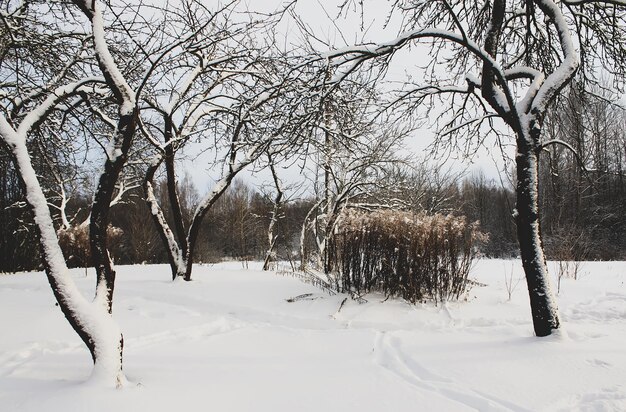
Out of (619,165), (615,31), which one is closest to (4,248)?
(615,31)

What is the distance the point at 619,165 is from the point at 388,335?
2780cm

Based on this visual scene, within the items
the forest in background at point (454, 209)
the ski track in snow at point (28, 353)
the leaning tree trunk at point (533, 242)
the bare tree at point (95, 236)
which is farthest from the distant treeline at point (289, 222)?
the bare tree at point (95, 236)

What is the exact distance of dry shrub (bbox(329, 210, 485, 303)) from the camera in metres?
5.43

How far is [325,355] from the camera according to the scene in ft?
11.6

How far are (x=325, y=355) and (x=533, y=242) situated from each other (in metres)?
2.32

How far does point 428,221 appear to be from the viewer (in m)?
5.62

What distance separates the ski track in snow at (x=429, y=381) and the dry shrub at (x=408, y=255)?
1744 millimetres

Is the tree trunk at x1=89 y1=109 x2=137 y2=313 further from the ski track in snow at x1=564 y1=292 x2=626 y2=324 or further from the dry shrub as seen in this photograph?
the ski track in snow at x1=564 y1=292 x2=626 y2=324

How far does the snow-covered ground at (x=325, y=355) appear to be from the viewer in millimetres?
2529

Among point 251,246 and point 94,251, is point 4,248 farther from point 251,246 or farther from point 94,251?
point 251,246

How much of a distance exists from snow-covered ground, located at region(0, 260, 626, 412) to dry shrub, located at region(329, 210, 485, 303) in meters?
0.31

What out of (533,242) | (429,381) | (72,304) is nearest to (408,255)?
(533,242)

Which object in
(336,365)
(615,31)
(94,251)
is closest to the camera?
(94,251)

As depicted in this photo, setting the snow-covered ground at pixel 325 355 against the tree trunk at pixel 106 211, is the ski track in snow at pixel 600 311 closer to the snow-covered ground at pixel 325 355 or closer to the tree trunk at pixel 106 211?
the snow-covered ground at pixel 325 355
